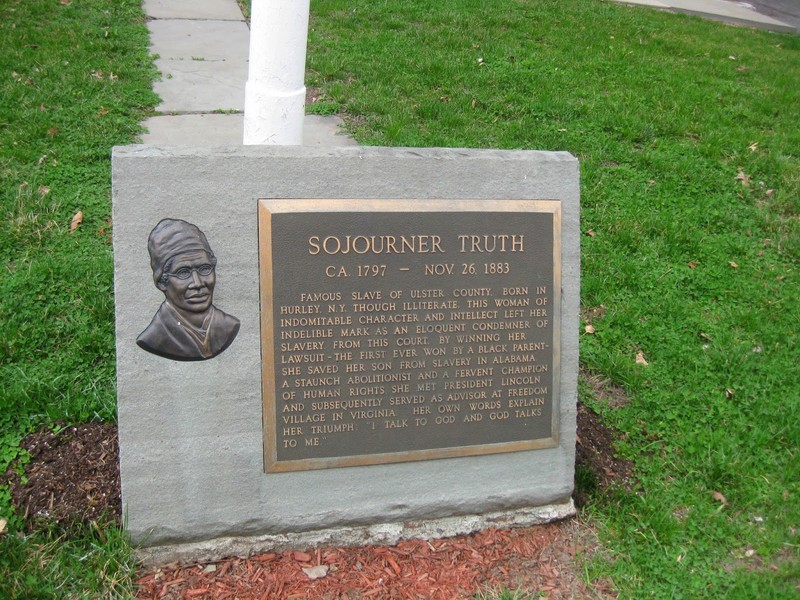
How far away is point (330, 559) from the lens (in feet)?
9.13

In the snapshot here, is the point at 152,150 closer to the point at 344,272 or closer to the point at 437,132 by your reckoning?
the point at 344,272

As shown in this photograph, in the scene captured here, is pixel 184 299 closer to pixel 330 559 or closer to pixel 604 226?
pixel 330 559

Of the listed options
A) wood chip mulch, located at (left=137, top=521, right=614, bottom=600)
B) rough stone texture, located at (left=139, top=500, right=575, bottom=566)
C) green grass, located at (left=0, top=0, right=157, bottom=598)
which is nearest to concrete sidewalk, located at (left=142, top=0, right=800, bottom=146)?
green grass, located at (left=0, top=0, right=157, bottom=598)

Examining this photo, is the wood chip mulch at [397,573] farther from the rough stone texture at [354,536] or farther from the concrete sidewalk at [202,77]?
the concrete sidewalk at [202,77]

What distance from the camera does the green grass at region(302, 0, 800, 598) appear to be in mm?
2971

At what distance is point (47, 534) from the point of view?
2.72 m

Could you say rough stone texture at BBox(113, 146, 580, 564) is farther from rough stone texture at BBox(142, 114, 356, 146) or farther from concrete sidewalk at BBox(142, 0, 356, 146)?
rough stone texture at BBox(142, 114, 356, 146)

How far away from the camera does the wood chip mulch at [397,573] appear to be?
8.70 ft

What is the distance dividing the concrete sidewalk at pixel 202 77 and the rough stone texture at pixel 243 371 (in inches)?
60.2

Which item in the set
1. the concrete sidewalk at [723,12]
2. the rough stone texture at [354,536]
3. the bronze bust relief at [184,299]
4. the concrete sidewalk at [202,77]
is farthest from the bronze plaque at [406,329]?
the concrete sidewalk at [723,12]

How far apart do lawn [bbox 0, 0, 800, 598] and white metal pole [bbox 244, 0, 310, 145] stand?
4.18 ft

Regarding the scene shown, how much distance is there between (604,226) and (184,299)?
3060 millimetres

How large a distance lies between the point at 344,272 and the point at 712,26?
9313 mm

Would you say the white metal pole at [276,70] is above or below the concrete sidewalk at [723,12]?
below
